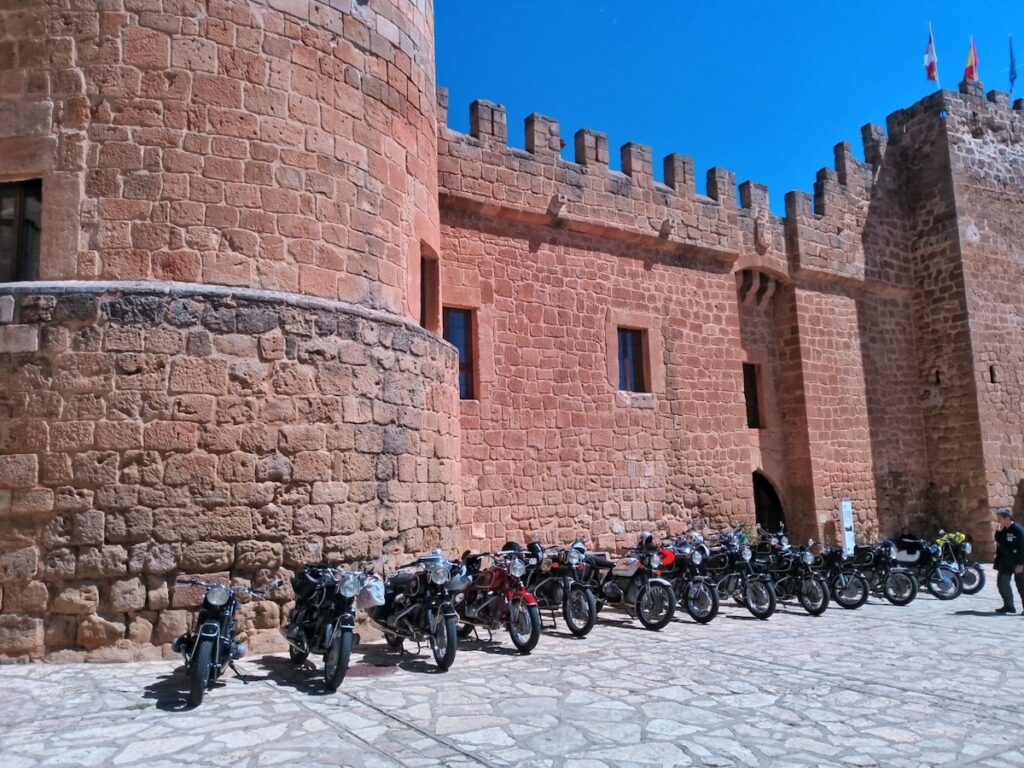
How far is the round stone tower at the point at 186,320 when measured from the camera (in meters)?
6.22

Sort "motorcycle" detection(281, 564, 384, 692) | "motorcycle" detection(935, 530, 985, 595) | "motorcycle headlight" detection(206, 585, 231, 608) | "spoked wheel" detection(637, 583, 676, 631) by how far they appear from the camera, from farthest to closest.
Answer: "motorcycle" detection(935, 530, 985, 595), "spoked wheel" detection(637, 583, 676, 631), "motorcycle" detection(281, 564, 384, 692), "motorcycle headlight" detection(206, 585, 231, 608)

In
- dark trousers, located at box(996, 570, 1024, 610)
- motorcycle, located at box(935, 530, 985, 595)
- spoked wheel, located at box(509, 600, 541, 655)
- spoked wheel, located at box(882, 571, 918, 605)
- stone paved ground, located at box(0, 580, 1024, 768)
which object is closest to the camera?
stone paved ground, located at box(0, 580, 1024, 768)

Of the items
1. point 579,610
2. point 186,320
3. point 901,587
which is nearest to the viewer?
point 186,320

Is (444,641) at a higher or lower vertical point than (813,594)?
higher

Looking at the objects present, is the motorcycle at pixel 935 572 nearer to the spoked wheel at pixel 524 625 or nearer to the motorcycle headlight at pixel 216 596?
the spoked wheel at pixel 524 625

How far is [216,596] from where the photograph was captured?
5453 mm

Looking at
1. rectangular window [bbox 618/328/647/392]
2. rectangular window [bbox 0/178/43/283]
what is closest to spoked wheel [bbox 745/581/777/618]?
rectangular window [bbox 618/328/647/392]

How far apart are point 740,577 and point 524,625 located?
3496 millimetres

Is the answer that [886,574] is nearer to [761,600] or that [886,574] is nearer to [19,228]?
[761,600]

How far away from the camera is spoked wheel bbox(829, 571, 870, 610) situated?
1002 centimetres

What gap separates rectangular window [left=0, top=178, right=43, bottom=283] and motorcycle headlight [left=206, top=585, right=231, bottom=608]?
3.12 metres

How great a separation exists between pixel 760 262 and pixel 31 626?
39.6 feet

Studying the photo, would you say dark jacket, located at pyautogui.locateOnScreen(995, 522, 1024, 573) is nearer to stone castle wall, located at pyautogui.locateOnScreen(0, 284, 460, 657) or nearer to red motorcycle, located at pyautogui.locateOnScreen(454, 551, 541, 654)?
red motorcycle, located at pyautogui.locateOnScreen(454, 551, 541, 654)

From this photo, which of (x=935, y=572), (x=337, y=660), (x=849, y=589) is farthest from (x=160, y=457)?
(x=935, y=572)
